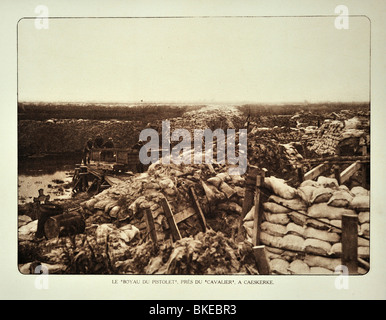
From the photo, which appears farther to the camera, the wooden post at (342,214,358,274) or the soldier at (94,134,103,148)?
the soldier at (94,134,103,148)

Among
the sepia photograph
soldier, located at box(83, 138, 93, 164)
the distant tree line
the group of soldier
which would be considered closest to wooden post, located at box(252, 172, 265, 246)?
the sepia photograph

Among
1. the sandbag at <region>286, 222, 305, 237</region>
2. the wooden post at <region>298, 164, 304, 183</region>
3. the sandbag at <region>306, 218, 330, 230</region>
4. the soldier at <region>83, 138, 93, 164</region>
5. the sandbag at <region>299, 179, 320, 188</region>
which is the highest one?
the soldier at <region>83, 138, 93, 164</region>

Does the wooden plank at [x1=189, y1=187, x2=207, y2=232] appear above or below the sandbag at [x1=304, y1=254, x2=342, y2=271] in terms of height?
above

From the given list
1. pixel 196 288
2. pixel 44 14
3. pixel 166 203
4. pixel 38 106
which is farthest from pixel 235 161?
pixel 44 14

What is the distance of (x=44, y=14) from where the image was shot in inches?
105

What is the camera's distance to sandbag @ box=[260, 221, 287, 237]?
2615 mm

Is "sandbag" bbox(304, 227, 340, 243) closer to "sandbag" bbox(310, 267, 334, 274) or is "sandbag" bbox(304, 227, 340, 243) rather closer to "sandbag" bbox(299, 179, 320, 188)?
"sandbag" bbox(310, 267, 334, 274)

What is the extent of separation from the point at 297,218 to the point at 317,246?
0.29 meters

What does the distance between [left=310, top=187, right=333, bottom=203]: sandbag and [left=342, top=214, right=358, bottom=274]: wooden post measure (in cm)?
21

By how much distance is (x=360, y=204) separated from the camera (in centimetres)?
263


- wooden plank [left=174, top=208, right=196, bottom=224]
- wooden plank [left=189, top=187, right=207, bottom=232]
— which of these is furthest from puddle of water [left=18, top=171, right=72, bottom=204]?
wooden plank [left=189, top=187, right=207, bottom=232]

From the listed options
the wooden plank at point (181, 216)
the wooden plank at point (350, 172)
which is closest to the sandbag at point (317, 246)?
the wooden plank at point (350, 172)

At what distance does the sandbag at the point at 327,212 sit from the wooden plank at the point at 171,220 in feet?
3.77

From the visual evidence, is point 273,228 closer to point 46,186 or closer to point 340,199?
point 340,199
